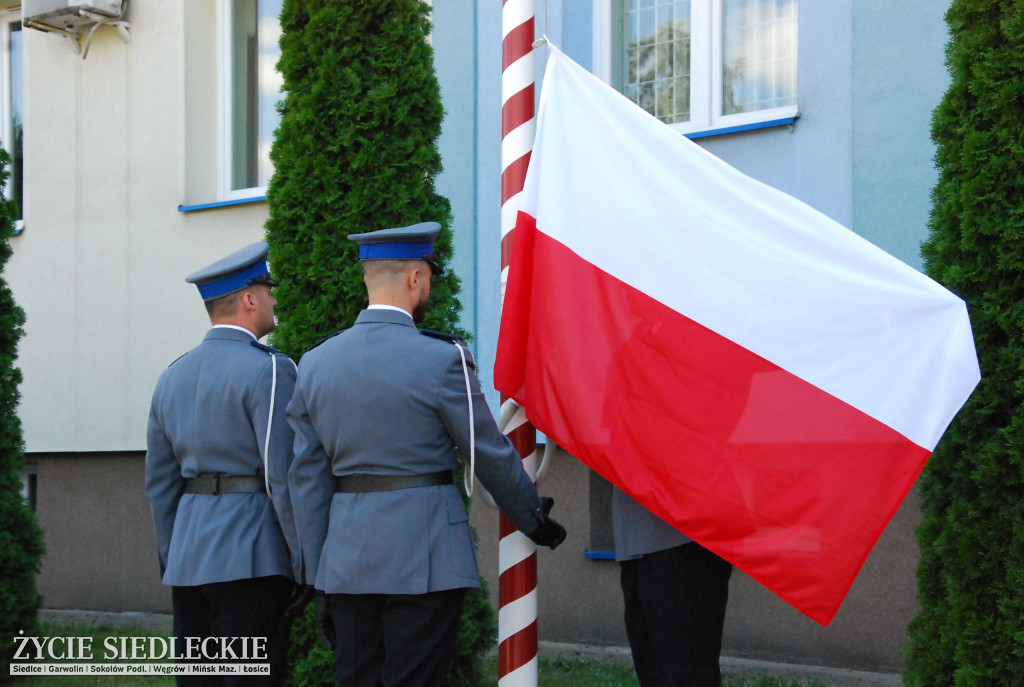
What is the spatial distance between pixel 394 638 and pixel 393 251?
1234 millimetres

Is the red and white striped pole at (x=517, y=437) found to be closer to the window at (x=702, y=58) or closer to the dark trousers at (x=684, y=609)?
the dark trousers at (x=684, y=609)

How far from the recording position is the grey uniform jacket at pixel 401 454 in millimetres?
3523

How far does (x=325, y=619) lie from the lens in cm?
376

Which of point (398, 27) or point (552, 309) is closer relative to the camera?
point (552, 309)

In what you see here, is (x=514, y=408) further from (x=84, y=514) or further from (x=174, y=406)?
(x=84, y=514)

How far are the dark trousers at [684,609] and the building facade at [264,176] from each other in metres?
2.86

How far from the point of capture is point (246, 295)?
432cm

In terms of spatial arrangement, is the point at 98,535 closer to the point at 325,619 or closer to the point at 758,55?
the point at 325,619

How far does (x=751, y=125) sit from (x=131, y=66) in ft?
17.4

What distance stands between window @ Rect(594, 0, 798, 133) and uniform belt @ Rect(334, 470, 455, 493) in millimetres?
3912

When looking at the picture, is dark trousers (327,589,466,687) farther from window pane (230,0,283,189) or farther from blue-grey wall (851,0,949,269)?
window pane (230,0,283,189)

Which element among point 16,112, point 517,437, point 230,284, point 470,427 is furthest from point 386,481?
point 16,112

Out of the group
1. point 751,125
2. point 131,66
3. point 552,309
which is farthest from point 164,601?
point 552,309

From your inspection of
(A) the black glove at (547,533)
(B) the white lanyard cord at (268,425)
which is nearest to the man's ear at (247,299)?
(B) the white lanyard cord at (268,425)
